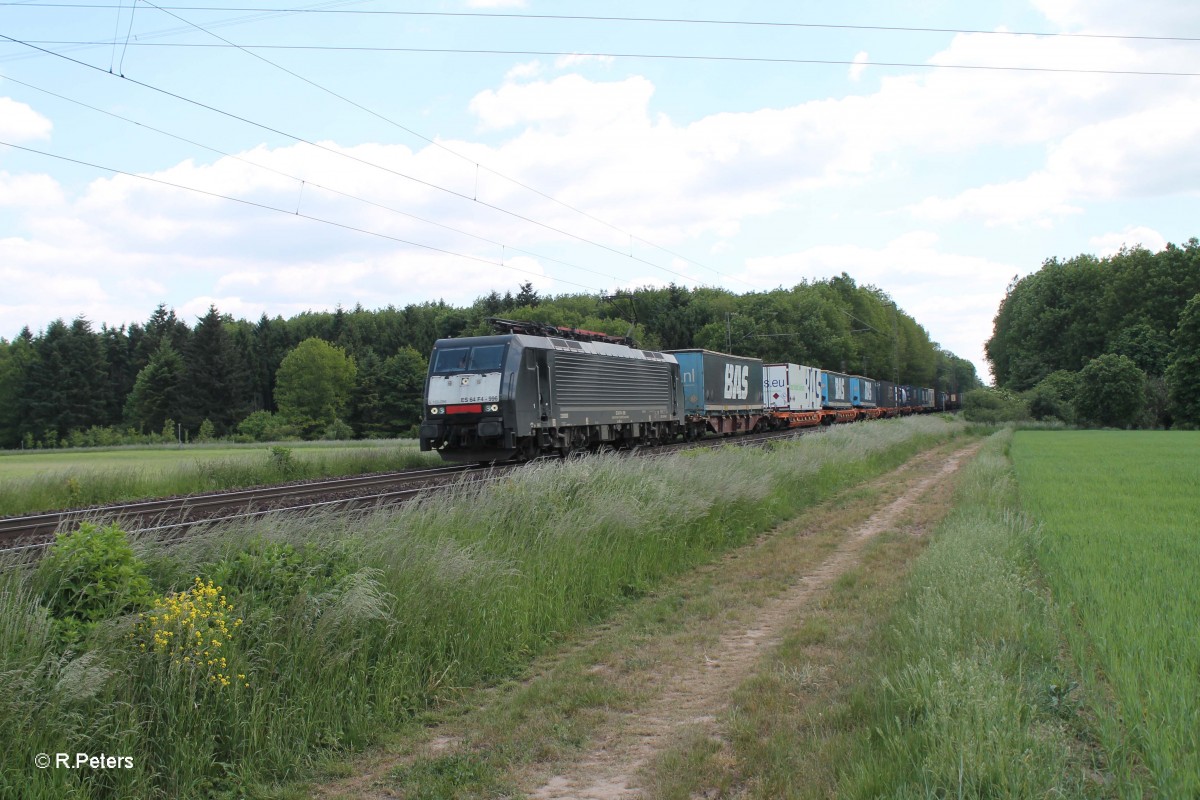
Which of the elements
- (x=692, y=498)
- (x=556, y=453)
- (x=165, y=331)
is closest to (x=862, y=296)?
(x=165, y=331)

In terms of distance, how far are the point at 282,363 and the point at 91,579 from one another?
280 feet

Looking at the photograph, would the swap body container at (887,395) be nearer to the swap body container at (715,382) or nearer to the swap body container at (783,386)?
the swap body container at (783,386)

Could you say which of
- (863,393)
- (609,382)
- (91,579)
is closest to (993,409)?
(863,393)

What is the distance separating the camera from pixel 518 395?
19.5 m

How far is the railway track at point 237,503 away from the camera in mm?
10359

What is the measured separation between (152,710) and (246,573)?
4.47ft

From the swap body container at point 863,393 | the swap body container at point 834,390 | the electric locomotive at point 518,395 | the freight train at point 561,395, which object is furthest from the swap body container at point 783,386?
the electric locomotive at point 518,395

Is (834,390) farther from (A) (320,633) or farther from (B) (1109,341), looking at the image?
(A) (320,633)

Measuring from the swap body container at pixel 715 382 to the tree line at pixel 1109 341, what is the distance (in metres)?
33.6

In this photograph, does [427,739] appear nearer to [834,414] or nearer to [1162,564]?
[1162,564]

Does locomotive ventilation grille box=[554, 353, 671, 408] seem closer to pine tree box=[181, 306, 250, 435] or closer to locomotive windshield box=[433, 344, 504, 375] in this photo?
locomotive windshield box=[433, 344, 504, 375]

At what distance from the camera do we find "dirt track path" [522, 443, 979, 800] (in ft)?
15.3

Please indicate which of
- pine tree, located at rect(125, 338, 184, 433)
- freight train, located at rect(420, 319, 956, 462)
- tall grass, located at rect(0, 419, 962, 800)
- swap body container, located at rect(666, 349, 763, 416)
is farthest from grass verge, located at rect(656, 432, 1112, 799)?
pine tree, located at rect(125, 338, 184, 433)

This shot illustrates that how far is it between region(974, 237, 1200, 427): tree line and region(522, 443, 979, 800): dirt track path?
57.9 metres
